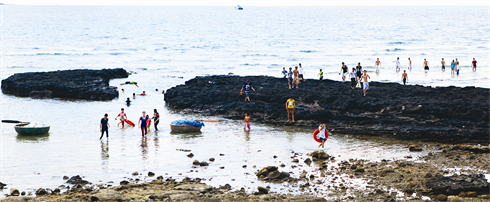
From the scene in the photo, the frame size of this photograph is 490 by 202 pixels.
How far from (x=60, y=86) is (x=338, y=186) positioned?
27.2 metres

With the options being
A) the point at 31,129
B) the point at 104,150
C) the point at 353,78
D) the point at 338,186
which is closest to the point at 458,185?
the point at 338,186

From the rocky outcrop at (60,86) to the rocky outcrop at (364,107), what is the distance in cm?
605

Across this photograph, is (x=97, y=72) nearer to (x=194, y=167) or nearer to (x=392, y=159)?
(x=194, y=167)

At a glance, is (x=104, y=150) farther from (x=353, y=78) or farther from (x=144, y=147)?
(x=353, y=78)

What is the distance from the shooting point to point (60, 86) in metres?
35.0

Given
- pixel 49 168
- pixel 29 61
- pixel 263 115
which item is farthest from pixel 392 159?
pixel 29 61

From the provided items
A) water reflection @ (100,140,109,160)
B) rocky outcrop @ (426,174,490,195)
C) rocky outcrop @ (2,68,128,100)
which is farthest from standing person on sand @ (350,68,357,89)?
rocky outcrop @ (2,68,128,100)

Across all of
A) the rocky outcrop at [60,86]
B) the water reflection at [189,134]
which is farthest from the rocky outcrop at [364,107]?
the rocky outcrop at [60,86]

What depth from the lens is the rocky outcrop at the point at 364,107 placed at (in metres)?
20.9

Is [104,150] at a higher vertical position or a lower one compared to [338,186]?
higher

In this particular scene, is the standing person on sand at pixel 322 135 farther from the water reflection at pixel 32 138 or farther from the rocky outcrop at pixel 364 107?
the water reflection at pixel 32 138

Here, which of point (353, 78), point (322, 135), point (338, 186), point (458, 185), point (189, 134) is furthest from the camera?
point (353, 78)

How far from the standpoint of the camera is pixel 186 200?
12.4 metres

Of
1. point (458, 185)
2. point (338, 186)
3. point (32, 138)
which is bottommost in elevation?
point (338, 186)
